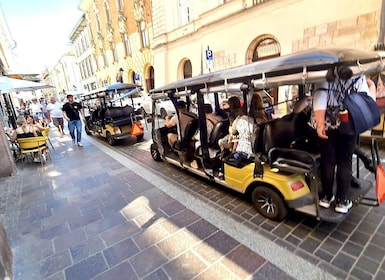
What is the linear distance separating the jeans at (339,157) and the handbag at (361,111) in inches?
9.2

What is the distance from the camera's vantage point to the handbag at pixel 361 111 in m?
2.01

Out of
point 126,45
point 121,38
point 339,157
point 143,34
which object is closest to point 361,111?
point 339,157

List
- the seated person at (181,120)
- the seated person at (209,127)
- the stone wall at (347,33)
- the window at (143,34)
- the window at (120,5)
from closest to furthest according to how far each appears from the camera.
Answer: the seated person at (209,127), the seated person at (181,120), the stone wall at (347,33), the window at (143,34), the window at (120,5)

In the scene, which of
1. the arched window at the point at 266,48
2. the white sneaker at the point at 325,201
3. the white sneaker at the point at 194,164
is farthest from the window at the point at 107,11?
the white sneaker at the point at 325,201

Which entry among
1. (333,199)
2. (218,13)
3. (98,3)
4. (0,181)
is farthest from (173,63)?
(98,3)

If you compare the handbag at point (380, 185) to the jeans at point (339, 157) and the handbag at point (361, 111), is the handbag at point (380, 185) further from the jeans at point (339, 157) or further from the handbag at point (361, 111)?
the handbag at point (361, 111)

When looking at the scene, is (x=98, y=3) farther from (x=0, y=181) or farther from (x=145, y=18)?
(x=0, y=181)

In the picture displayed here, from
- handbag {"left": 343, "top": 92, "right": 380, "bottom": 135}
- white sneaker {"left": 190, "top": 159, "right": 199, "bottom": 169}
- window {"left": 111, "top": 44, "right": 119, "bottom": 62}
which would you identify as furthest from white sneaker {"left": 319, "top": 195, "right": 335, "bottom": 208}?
window {"left": 111, "top": 44, "right": 119, "bottom": 62}

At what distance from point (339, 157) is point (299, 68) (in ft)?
3.55

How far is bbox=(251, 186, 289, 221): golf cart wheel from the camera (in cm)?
263

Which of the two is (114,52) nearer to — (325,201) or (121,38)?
(121,38)

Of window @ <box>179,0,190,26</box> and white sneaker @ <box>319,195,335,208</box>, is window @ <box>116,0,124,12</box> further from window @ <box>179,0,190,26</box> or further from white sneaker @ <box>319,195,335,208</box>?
white sneaker @ <box>319,195,335,208</box>

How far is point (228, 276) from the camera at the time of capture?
6.61 feet

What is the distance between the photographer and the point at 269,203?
9.14 ft
